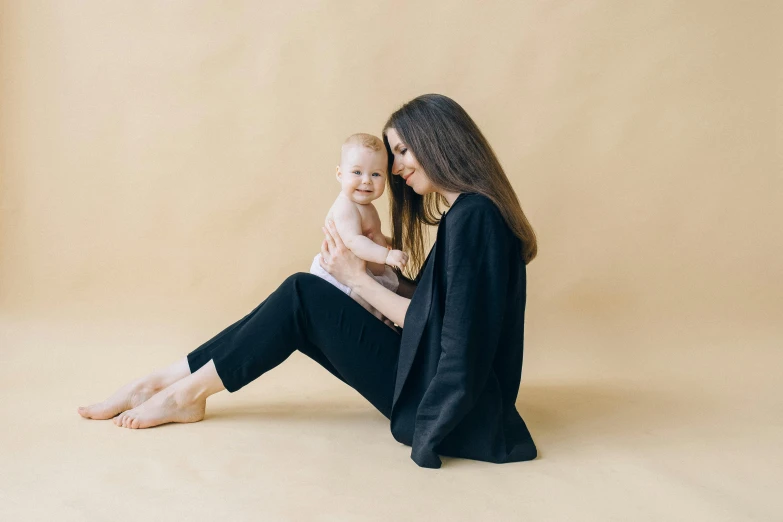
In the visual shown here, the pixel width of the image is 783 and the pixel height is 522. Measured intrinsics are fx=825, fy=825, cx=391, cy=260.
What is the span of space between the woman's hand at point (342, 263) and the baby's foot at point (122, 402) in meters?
0.75

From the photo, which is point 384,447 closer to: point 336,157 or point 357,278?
point 357,278

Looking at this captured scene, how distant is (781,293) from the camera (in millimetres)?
4215

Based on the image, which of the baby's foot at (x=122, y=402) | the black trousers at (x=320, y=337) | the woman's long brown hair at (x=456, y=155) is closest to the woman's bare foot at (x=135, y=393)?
the baby's foot at (x=122, y=402)

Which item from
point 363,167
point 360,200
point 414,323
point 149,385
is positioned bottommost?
point 149,385

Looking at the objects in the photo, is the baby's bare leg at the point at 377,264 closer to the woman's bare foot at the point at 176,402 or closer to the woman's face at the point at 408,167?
the woman's face at the point at 408,167

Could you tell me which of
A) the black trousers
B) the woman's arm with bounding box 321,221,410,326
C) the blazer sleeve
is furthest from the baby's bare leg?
the blazer sleeve

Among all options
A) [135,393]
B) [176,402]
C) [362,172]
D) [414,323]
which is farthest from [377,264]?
[135,393]

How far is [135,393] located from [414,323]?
1051 millimetres

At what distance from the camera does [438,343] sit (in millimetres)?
2494

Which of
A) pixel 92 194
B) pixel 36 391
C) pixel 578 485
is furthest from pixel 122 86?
pixel 578 485

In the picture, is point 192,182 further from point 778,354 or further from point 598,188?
point 778,354

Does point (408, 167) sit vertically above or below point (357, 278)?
above

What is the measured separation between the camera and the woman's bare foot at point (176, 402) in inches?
108

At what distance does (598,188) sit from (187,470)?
8.35 feet
